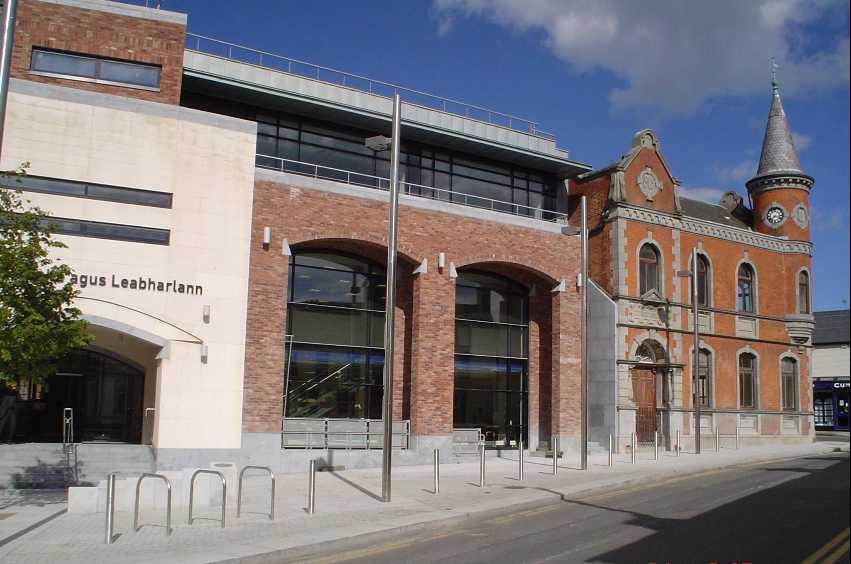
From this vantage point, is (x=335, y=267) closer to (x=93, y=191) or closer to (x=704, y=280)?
(x=93, y=191)

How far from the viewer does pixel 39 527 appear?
12.8m

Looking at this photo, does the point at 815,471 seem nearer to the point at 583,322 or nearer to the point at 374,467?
the point at 583,322

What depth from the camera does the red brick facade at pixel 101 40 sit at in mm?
21766

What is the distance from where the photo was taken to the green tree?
513 inches

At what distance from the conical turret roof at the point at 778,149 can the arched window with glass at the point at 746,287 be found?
4.60 meters

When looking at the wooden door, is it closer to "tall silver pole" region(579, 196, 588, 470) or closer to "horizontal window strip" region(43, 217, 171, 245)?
"tall silver pole" region(579, 196, 588, 470)

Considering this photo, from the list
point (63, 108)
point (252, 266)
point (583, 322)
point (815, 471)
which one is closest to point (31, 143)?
point (63, 108)

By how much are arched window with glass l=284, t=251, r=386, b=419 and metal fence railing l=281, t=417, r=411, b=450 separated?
86 cm

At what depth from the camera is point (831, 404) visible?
52.3m

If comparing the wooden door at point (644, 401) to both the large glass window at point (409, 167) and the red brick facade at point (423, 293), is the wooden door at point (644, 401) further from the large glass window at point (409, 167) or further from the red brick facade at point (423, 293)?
the large glass window at point (409, 167)

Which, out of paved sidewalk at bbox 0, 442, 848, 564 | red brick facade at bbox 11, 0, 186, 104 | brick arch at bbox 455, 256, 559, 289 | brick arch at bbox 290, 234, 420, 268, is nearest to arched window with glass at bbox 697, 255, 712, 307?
brick arch at bbox 455, 256, 559, 289

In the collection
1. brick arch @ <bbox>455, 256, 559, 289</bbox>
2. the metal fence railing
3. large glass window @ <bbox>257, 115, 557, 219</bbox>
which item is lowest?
the metal fence railing

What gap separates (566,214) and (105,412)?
59.7ft

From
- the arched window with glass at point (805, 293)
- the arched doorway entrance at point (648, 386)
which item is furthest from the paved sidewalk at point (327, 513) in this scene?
the arched window with glass at point (805, 293)
